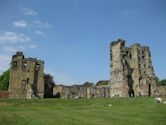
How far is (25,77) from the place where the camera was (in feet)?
196

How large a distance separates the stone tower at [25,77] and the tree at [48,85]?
29.1 feet

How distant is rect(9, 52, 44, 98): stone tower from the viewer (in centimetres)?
5912

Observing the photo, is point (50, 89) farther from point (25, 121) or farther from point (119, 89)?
point (25, 121)

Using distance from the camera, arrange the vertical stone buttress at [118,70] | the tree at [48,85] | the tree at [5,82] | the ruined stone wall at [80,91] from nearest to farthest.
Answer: the vertical stone buttress at [118,70]
the tree at [48,85]
the ruined stone wall at [80,91]
the tree at [5,82]

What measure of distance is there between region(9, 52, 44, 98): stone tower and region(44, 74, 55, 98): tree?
8.88m

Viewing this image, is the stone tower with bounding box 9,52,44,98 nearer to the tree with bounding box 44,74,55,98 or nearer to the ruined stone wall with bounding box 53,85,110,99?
the tree with bounding box 44,74,55,98

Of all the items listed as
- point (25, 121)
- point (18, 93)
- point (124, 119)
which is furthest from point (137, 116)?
point (18, 93)

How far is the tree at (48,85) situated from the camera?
70.7 m

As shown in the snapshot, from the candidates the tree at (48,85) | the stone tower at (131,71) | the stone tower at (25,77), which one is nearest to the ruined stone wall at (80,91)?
the tree at (48,85)

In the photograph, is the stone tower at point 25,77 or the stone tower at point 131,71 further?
the stone tower at point 25,77

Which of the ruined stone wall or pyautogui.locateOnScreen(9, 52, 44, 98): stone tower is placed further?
the ruined stone wall

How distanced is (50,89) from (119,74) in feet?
70.4

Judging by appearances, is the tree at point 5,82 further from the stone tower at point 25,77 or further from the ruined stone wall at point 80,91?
the stone tower at point 25,77

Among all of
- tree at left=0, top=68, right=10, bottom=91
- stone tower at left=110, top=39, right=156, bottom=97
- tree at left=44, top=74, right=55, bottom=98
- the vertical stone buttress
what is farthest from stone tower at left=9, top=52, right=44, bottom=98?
tree at left=0, top=68, right=10, bottom=91
